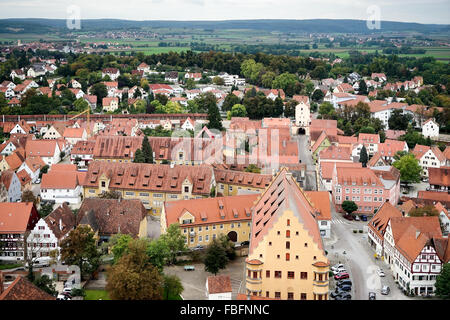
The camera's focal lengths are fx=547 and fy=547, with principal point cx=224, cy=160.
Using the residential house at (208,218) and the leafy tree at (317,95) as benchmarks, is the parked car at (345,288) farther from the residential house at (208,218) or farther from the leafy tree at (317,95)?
the leafy tree at (317,95)

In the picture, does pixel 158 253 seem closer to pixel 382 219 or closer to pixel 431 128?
pixel 382 219

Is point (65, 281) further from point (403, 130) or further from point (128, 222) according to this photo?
point (403, 130)

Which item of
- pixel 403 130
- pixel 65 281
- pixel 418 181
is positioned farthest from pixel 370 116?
pixel 65 281

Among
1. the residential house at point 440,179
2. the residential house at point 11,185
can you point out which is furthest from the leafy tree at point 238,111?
the residential house at point 11,185

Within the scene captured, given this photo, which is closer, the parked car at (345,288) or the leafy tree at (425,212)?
the parked car at (345,288)

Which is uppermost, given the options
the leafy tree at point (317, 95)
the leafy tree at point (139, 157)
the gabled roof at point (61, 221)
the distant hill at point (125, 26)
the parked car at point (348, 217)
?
the distant hill at point (125, 26)

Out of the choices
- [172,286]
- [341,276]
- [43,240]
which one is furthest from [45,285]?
[341,276]

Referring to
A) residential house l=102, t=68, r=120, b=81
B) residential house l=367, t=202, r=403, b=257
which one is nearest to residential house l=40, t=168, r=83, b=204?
residential house l=367, t=202, r=403, b=257
